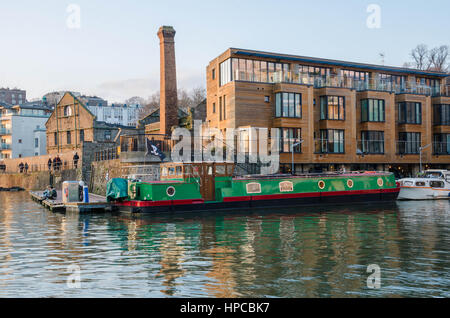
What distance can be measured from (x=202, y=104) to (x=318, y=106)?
59.1ft

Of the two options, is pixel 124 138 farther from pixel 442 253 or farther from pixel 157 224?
pixel 442 253

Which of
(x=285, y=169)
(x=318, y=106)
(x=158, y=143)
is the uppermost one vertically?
(x=318, y=106)

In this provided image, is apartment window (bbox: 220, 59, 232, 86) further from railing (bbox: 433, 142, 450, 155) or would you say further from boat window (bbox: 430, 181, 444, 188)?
railing (bbox: 433, 142, 450, 155)

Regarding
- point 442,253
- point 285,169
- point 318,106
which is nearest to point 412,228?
point 442,253

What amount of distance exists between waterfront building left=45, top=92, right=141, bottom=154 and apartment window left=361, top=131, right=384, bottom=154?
3537 centimetres

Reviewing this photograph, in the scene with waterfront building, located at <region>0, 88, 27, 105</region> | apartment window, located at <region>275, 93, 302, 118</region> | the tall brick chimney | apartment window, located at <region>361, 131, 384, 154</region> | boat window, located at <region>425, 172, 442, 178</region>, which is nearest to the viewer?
boat window, located at <region>425, 172, 442, 178</region>

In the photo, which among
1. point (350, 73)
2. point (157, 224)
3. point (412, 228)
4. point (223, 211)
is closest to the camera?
point (412, 228)

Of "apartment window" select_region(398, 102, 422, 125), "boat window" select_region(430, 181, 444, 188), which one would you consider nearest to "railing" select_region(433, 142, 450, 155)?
"apartment window" select_region(398, 102, 422, 125)

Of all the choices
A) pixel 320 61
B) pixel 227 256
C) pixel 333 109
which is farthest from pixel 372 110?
pixel 227 256

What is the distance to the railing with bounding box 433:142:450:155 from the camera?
5481 centimetres

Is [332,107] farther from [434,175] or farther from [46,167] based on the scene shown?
[46,167]

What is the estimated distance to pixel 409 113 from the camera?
53125 millimetres

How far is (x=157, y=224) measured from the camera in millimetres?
25641
